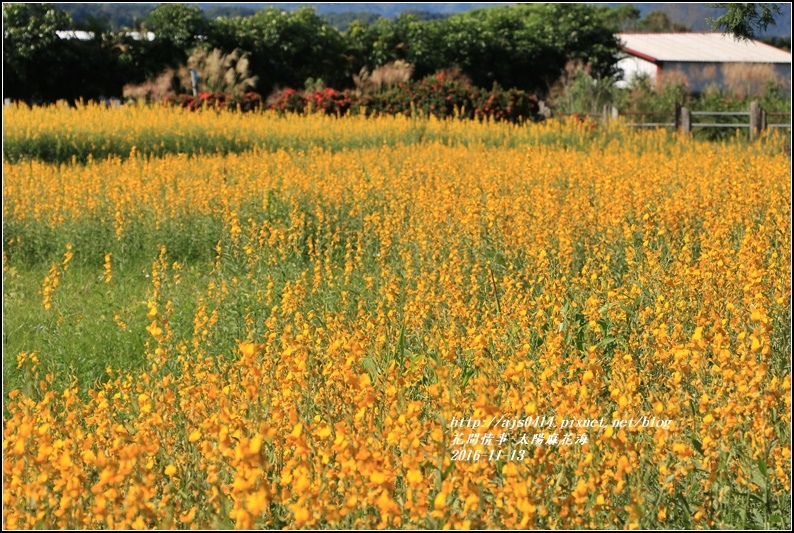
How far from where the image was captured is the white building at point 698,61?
36344mm

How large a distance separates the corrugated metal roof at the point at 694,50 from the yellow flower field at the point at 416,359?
31.5m

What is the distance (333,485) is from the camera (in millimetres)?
2703

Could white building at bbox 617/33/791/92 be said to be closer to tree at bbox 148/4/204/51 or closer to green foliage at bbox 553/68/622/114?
green foliage at bbox 553/68/622/114

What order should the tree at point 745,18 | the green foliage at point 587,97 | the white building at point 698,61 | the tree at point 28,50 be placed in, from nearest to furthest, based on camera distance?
the tree at point 745,18 → the green foliage at point 587,97 → the tree at point 28,50 → the white building at point 698,61

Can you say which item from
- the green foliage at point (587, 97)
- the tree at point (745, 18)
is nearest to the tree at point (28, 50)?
the green foliage at point (587, 97)

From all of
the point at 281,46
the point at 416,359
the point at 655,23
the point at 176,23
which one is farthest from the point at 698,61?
the point at 655,23

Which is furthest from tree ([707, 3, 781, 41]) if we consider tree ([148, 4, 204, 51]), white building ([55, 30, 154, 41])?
white building ([55, 30, 154, 41])

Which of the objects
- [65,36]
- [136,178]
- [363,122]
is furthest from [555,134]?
[65,36]

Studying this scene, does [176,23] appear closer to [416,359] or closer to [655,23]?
[416,359]

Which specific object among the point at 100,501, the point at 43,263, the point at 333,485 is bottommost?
the point at 43,263

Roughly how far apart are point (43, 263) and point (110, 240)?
58cm

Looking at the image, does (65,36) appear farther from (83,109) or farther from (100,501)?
(100,501)

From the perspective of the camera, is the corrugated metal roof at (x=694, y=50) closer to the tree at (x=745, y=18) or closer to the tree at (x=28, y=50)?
the tree at (x=28, y=50)

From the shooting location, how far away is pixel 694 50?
135 ft
